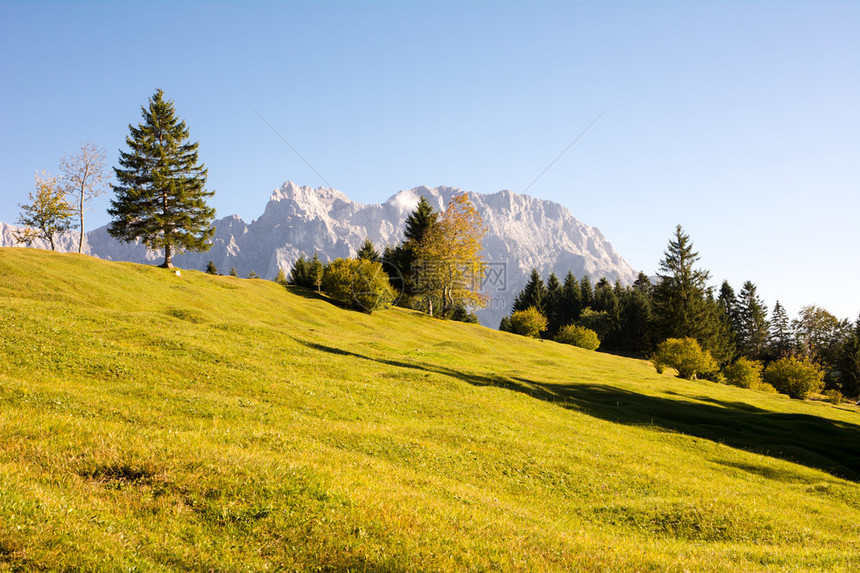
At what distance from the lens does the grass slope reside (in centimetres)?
712

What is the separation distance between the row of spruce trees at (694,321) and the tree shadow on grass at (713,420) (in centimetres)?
4829

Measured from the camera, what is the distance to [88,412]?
40.2ft

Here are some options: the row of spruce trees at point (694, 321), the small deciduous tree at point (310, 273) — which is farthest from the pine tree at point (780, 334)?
the small deciduous tree at point (310, 273)

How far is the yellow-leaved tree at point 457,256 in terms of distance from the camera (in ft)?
245

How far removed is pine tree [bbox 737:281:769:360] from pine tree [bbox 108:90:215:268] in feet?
447

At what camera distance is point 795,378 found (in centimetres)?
6606

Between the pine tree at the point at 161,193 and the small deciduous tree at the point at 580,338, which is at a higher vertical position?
the pine tree at the point at 161,193

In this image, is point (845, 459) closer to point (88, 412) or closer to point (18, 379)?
point (88, 412)

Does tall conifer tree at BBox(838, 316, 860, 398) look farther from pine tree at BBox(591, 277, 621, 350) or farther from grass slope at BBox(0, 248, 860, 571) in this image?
grass slope at BBox(0, 248, 860, 571)

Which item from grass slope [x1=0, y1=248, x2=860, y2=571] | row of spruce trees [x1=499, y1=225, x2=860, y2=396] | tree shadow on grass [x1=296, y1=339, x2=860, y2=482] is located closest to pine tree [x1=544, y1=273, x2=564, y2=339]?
row of spruce trees [x1=499, y1=225, x2=860, y2=396]

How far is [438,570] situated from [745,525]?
10651 millimetres

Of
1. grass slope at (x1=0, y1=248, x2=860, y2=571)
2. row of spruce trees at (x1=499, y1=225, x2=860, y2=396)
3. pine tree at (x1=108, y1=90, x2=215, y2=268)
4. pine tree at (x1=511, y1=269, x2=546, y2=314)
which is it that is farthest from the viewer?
pine tree at (x1=511, y1=269, x2=546, y2=314)

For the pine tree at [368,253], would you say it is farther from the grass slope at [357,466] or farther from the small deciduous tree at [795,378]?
the small deciduous tree at [795,378]

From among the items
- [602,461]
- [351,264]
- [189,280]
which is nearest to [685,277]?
[351,264]
